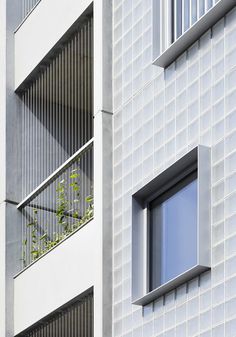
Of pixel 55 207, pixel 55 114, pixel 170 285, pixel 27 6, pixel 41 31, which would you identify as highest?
pixel 27 6

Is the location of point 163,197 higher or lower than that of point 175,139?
lower

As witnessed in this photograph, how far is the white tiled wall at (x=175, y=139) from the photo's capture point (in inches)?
583

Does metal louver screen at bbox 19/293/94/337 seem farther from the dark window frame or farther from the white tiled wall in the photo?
the dark window frame

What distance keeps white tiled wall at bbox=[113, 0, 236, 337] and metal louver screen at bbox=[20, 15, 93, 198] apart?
4150 mm

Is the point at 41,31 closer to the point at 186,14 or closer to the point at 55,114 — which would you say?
the point at 55,114

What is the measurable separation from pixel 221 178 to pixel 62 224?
272 inches

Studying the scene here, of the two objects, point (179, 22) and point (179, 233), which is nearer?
point (179, 233)

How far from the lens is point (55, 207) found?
2236 cm

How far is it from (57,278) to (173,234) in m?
3.85

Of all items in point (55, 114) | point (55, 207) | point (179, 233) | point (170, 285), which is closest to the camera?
point (170, 285)

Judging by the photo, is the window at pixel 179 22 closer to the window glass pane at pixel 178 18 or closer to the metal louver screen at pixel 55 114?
the window glass pane at pixel 178 18

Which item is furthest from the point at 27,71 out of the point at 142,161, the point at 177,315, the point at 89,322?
the point at 177,315

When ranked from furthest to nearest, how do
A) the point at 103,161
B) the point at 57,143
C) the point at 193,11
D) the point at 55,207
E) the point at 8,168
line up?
the point at 57,143, the point at 8,168, the point at 55,207, the point at 103,161, the point at 193,11

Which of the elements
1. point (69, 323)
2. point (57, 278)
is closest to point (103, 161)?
point (57, 278)
